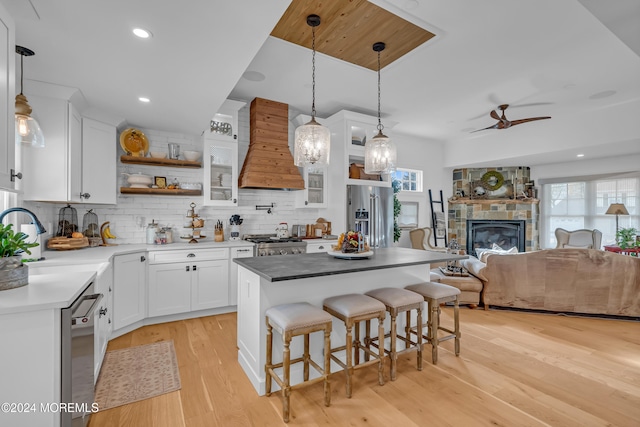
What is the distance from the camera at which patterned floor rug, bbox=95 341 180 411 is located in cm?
212

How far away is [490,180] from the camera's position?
274 inches

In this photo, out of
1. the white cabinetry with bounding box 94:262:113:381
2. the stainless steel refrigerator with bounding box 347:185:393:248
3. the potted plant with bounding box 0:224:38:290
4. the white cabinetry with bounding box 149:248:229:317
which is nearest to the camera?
the potted plant with bounding box 0:224:38:290

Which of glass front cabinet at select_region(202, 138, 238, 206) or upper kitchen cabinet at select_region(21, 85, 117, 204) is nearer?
upper kitchen cabinet at select_region(21, 85, 117, 204)

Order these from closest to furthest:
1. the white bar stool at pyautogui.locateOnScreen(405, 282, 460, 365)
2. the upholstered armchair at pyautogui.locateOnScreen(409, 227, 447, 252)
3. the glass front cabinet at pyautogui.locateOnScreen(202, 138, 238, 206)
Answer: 1. the white bar stool at pyautogui.locateOnScreen(405, 282, 460, 365)
2. the glass front cabinet at pyautogui.locateOnScreen(202, 138, 238, 206)
3. the upholstered armchair at pyautogui.locateOnScreen(409, 227, 447, 252)

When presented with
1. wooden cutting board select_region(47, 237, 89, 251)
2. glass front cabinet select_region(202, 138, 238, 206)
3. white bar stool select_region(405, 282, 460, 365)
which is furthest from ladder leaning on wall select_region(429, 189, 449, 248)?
wooden cutting board select_region(47, 237, 89, 251)

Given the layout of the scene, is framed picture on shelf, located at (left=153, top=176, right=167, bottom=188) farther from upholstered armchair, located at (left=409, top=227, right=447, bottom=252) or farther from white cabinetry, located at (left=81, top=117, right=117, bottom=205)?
upholstered armchair, located at (left=409, top=227, right=447, bottom=252)

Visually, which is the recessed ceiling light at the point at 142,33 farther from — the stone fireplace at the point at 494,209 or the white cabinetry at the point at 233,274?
the stone fireplace at the point at 494,209

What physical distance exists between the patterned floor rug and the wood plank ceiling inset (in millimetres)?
3035

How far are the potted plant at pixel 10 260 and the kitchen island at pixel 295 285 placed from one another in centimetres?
123

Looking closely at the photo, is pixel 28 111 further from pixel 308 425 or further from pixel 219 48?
pixel 308 425

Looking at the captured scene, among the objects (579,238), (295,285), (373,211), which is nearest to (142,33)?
(295,285)

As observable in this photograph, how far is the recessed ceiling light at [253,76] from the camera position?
3.51 meters

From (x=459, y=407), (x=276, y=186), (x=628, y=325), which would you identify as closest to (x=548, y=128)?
(x=628, y=325)

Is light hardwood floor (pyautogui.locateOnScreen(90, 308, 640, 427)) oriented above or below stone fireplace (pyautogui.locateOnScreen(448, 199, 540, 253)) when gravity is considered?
below
